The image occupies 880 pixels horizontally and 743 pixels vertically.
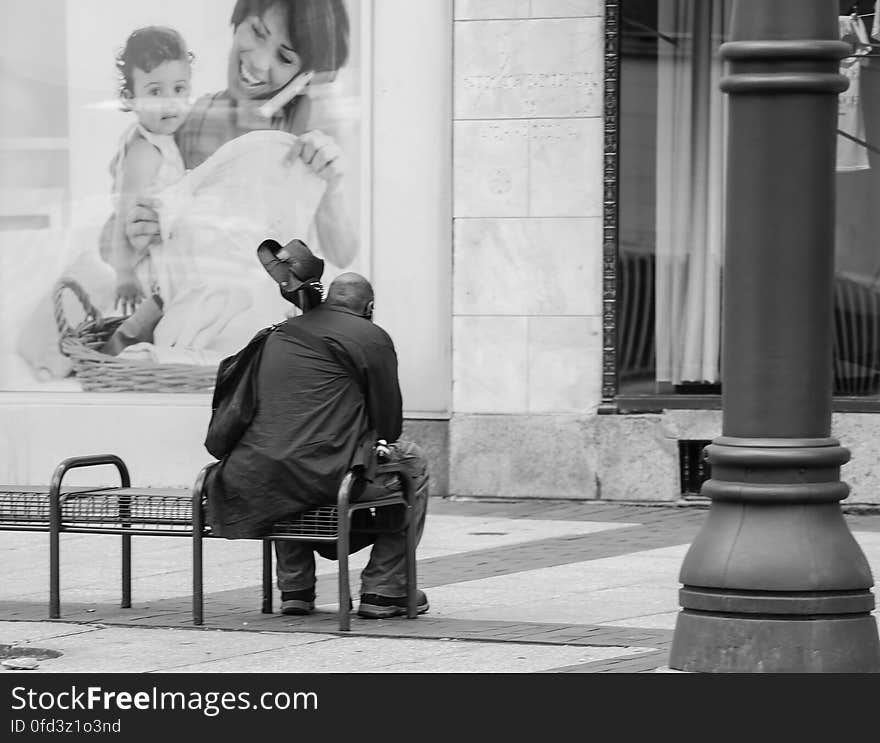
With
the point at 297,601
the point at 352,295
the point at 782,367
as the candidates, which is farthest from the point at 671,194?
the point at 782,367

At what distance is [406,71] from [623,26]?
1.56 metres

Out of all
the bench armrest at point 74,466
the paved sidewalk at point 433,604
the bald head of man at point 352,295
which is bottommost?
the paved sidewalk at point 433,604

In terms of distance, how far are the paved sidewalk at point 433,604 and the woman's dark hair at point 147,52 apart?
12.0 feet

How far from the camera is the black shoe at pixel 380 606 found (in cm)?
798

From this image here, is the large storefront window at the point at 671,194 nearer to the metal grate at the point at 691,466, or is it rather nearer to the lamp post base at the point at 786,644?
the metal grate at the point at 691,466

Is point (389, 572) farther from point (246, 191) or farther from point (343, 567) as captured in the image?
point (246, 191)

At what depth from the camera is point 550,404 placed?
492 inches

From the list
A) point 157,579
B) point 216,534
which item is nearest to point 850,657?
point 216,534

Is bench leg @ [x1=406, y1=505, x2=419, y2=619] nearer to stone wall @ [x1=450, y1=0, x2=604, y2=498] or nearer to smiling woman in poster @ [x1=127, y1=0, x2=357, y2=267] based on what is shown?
stone wall @ [x1=450, y1=0, x2=604, y2=498]

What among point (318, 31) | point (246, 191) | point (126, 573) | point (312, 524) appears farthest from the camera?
point (246, 191)

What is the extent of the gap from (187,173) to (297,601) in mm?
5761

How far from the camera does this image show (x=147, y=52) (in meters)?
13.3

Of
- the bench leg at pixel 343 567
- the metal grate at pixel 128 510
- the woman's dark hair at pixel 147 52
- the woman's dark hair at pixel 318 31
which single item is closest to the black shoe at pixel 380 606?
the bench leg at pixel 343 567

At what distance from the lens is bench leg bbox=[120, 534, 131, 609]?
838 cm
